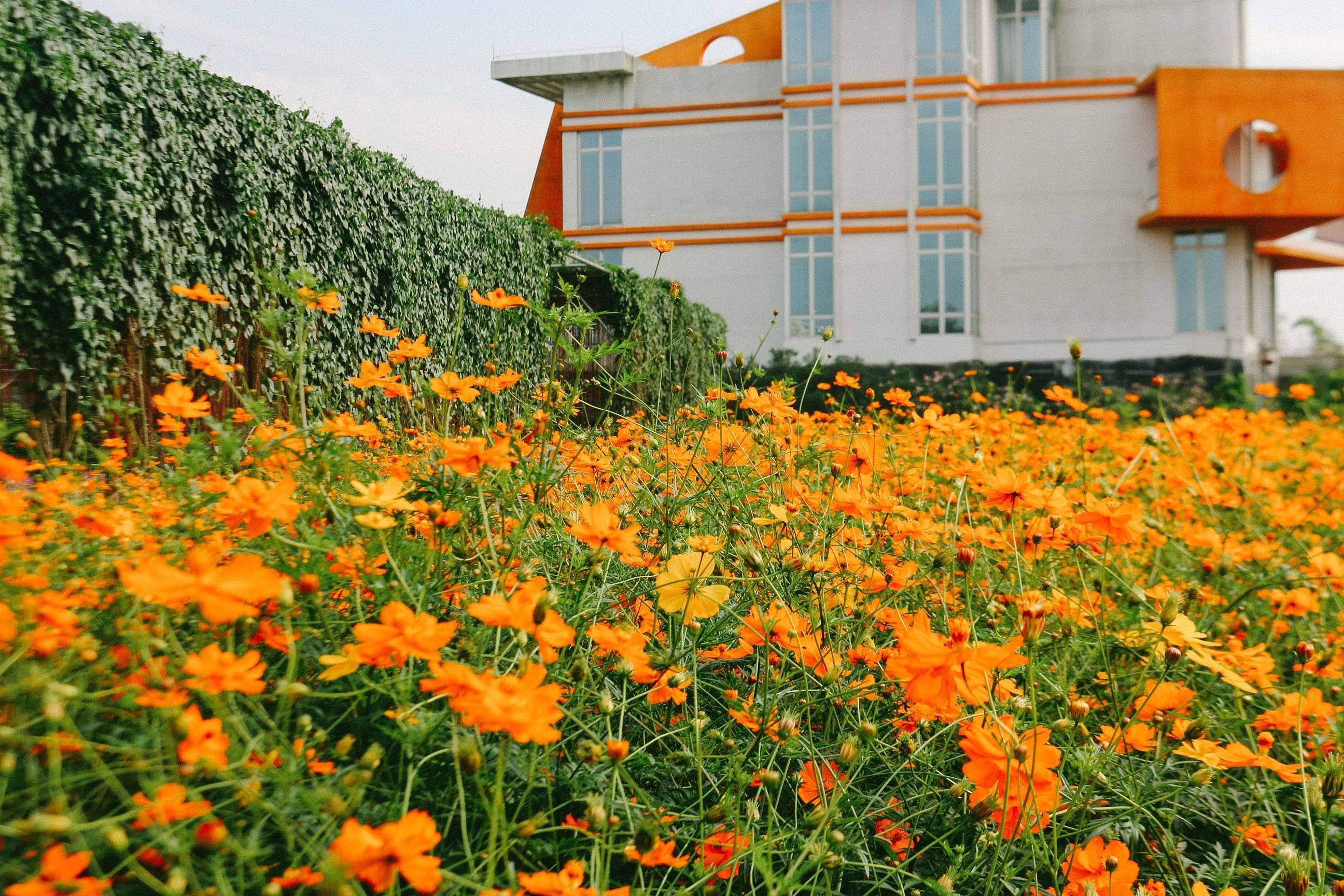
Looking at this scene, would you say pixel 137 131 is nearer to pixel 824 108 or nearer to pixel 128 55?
pixel 128 55

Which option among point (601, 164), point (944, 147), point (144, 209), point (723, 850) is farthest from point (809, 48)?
point (723, 850)

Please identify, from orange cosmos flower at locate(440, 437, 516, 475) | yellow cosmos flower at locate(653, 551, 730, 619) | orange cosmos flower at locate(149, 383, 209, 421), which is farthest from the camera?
orange cosmos flower at locate(149, 383, 209, 421)

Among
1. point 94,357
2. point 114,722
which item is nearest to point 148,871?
point 114,722

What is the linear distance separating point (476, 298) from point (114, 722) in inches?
31.4

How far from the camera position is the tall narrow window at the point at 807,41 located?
14742 millimetres

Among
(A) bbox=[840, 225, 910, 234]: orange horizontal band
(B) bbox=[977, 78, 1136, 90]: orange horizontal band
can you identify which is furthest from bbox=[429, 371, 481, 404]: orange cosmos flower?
(B) bbox=[977, 78, 1136, 90]: orange horizontal band

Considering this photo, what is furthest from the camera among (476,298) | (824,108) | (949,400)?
(824,108)

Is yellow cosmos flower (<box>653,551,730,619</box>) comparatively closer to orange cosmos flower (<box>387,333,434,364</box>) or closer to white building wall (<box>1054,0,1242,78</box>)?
orange cosmos flower (<box>387,333,434,364</box>)

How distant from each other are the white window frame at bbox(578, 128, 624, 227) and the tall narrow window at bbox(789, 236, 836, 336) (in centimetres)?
327

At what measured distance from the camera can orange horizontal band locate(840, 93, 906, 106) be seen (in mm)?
14547

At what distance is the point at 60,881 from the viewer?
0.64m

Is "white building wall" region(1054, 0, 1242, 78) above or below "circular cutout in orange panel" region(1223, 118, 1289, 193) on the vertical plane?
above

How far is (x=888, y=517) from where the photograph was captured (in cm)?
185

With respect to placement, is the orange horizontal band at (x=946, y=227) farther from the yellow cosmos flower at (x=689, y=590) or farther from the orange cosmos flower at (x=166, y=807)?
the orange cosmos flower at (x=166, y=807)
